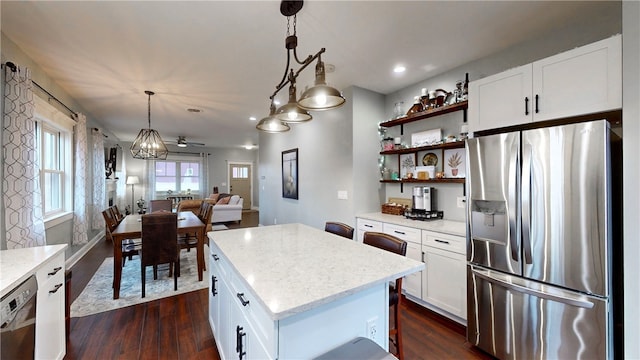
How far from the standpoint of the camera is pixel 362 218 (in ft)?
11.0

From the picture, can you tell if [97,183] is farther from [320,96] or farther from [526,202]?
[526,202]

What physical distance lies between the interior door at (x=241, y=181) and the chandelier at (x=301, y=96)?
9300 millimetres

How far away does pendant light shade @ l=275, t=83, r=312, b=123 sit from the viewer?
5.71 ft

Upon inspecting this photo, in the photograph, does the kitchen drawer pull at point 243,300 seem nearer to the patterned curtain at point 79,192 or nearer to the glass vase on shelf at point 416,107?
the glass vase on shelf at point 416,107

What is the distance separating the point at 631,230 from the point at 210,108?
5.26 meters

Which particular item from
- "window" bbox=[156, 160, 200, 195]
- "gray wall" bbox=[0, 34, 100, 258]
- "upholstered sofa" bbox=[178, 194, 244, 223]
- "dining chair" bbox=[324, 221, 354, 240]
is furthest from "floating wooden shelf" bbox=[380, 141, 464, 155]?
"window" bbox=[156, 160, 200, 195]

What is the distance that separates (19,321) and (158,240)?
5.69 feet

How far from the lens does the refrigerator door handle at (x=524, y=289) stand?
1.58 meters

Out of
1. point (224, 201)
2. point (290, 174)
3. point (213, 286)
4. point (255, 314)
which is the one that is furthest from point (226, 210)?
point (255, 314)

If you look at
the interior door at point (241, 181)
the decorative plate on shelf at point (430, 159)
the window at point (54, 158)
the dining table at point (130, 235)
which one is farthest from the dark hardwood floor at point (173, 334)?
the interior door at point (241, 181)

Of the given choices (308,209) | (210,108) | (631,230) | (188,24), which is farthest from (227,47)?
(631,230)

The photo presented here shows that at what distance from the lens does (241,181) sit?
36.4 ft

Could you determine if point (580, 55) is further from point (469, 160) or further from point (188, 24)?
point (188, 24)

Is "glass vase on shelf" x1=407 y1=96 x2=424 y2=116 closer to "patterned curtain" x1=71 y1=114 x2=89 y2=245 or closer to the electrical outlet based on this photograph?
the electrical outlet
